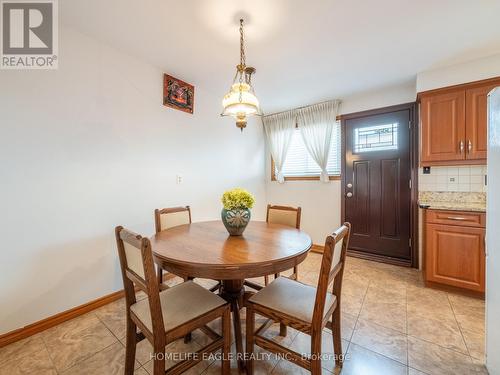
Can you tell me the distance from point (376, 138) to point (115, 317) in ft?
12.1

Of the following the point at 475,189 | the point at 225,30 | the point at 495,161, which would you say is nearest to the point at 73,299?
the point at 225,30

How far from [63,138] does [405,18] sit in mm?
2942

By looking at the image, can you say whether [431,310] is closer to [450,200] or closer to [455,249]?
[455,249]

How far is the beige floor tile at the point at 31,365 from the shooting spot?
4.43 feet

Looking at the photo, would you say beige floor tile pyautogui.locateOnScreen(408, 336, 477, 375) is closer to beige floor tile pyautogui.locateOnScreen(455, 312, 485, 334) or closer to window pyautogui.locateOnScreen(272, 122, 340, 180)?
beige floor tile pyautogui.locateOnScreen(455, 312, 485, 334)

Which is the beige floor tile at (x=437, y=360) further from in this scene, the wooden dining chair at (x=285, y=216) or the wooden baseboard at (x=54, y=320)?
the wooden baseboard at (x=54, y=320)

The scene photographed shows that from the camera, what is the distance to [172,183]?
8.75 ft

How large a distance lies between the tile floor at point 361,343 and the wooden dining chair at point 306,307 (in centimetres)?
28

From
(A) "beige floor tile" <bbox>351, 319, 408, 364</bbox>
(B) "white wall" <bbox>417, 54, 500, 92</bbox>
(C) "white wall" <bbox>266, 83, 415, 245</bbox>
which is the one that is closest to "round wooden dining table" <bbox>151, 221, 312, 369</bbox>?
(A) "beige floor tile" <bbox>351, 319, 408, 364</bbox>

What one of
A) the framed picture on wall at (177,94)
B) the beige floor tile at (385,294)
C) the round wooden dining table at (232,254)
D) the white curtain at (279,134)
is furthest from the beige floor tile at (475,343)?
the framed picture on wall at (177,94)

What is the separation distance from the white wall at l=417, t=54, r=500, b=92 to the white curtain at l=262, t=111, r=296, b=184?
1775 millimetres

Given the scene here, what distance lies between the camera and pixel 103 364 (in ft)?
4.60

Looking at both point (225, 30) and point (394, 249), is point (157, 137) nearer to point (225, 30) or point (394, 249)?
point (225, 30)

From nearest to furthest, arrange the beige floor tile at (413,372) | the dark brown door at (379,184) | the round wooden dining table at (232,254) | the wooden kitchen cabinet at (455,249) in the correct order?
the round wooden dining table at (232,254), the beige floor tile at (413,372), the wooden kitchen cabinet at (455,249), the dark brown door at (379,184)
